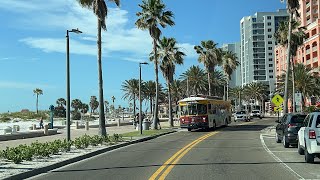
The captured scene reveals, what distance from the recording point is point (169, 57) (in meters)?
52.0

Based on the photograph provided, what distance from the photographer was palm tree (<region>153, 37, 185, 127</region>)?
5184cm

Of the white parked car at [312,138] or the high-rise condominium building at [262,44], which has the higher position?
the high-rise condominium building at [262,44]

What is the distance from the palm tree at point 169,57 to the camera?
51.8 meters

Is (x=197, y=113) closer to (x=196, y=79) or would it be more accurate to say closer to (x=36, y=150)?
(x=36, y=150)

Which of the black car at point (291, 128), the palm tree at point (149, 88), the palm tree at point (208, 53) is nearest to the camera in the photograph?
the black car at point (291, 128)

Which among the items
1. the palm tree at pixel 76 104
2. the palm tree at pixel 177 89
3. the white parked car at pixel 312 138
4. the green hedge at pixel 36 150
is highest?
the palm tree at pixel 177 89

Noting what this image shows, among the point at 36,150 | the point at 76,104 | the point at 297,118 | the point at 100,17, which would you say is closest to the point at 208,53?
the point at 100,17

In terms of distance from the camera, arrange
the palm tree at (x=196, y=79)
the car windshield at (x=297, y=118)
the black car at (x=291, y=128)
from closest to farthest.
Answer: the black car at (x=291, y=128)
the car windshield at (x=297, y=118)
the palm tree at (x=196, y=79)

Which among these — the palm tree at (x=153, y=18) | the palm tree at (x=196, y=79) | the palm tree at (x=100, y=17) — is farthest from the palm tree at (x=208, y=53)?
the palm tree at (x=100, y=17)

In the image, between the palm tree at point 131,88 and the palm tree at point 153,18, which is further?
the palm tree at point 131,88

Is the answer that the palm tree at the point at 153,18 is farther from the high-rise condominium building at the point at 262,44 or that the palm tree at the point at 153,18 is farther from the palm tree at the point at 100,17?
the high-rise condominium building at the point at 262,44

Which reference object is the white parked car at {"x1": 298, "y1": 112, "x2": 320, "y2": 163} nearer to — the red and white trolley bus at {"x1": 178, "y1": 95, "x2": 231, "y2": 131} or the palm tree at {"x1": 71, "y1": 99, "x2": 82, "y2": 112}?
the red and white trolley bus at {"x1": 178, "y1": 95, "x2": 231, "y2": 131}

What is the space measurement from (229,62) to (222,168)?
7056 cm

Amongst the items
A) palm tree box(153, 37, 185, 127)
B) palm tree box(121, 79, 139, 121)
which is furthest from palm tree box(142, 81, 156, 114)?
palm tree box(153, 37, 185, 127)
